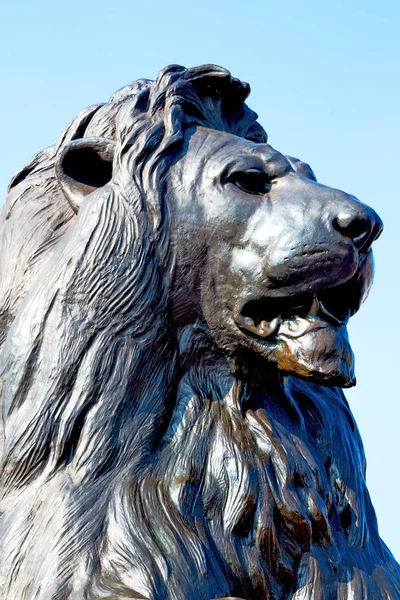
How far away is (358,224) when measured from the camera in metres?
3.63

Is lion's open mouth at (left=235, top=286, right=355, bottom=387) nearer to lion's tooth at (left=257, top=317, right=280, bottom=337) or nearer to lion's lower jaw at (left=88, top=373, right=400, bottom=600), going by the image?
lion's tooth at (left=257, top=317, right=280, bottom=337)

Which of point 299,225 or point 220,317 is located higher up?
point 299,225

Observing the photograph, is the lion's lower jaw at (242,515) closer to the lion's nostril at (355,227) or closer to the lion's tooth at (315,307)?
the lion's tooth at (315,307)

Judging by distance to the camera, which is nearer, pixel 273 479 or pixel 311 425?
pixel 273 479

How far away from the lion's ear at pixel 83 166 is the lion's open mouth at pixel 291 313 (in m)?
0.59

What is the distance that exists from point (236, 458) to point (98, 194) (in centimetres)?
81

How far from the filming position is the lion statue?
11.4 ft

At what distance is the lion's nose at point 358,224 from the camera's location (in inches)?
143

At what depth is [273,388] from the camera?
384 centimetres

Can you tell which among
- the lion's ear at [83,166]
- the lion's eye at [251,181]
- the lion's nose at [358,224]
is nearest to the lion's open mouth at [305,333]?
the lion's nose at [358,224]

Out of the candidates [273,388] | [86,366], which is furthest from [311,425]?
[86,366]

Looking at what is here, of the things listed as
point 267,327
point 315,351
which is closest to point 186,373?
point 267,327

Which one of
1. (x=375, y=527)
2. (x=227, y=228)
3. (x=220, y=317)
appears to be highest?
(x=227, y=228)

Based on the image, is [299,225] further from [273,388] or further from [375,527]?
[375,527]
